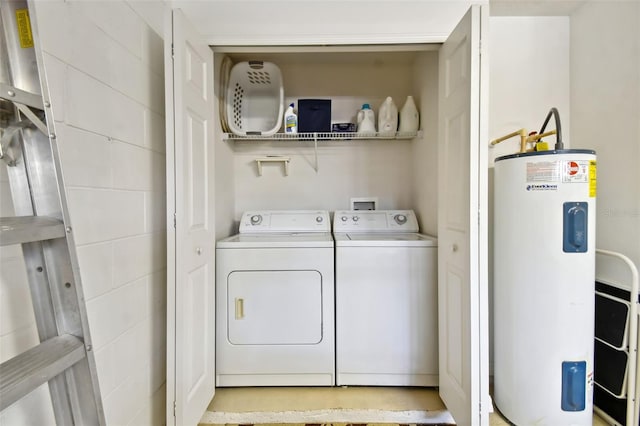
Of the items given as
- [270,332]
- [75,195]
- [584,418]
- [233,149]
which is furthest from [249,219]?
[584,418]

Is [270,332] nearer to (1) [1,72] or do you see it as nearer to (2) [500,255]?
(2) [500,255]

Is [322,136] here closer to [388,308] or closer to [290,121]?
[290,121]

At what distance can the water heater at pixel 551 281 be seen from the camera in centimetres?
130

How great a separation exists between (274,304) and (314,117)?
1408 mm

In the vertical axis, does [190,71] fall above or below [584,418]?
above

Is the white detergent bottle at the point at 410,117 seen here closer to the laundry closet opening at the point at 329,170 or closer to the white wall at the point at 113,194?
the laundry closet opening at the point at 329,170

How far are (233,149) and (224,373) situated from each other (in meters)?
1.68

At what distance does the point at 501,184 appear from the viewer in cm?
147

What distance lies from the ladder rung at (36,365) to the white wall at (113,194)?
0.23 m

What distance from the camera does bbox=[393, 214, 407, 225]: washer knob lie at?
214 cm

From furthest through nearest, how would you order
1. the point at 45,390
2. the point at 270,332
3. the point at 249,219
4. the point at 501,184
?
the point at 249,219, the point at 270,332, the point at 501,184, the point at 45,390

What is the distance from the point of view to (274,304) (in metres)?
1.70

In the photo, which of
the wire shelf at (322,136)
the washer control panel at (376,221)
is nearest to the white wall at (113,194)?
the wire shelf at (322,136)

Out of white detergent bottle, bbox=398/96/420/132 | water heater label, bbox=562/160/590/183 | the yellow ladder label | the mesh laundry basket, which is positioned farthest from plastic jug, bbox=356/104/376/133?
the yellow ladder label
